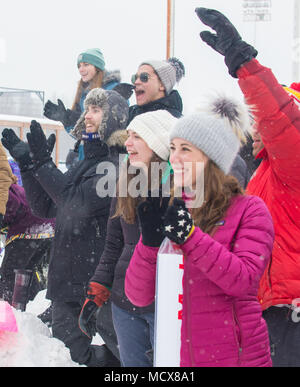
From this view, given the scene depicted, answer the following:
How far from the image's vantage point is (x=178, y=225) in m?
1.51

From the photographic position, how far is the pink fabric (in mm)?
1561

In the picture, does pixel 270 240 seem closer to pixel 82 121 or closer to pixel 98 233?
pixel 98 233

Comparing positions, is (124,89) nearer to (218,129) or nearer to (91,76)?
(91,76)

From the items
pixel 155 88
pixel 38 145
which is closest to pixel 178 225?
pixel 38 145

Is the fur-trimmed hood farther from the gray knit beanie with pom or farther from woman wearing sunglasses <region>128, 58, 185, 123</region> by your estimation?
the gray knit beanie with pom

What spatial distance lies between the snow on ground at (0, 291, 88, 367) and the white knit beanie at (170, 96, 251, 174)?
182 centimetres

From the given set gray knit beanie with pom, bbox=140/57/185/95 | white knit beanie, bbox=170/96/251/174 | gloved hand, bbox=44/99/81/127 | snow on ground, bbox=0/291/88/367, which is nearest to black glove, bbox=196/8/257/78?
white knit beanie, bbox=170/96/251/174

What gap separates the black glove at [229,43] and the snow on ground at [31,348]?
2131 millimetres

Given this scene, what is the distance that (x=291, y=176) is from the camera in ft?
6.06

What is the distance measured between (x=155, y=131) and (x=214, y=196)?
80 centimetres

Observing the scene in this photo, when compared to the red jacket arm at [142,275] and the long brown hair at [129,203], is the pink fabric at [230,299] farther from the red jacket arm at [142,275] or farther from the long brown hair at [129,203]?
the long brown hair at [129,203]

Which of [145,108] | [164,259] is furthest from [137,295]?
[145,108]
